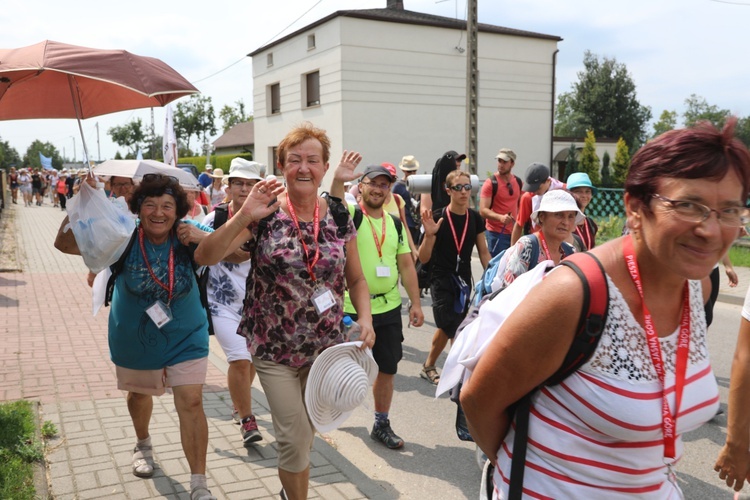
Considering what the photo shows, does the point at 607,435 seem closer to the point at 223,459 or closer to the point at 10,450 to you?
the point at 223,459

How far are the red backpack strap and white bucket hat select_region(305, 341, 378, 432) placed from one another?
5.64ft

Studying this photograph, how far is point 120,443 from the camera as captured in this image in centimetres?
470

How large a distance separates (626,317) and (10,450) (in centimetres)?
413

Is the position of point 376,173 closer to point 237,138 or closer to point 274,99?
point 274,99

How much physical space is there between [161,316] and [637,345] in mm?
2922

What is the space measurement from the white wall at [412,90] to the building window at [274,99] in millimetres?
384

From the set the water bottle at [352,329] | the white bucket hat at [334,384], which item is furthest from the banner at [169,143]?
the white bucket hat at [334,384]

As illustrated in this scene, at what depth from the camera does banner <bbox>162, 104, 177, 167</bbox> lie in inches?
334

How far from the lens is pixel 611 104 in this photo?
55.6m

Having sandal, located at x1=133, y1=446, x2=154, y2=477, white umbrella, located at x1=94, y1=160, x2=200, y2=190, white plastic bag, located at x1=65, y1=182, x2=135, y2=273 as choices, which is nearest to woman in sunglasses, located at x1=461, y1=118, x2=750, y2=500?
white plastic bag, located at x1=65, y1=182, x2=135, y2=273

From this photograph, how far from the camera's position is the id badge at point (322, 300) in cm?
346

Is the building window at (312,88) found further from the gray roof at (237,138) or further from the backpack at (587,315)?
the backpack at (587,315)

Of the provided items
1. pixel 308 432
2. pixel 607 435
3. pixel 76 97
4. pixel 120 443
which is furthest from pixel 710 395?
pixel 76 97

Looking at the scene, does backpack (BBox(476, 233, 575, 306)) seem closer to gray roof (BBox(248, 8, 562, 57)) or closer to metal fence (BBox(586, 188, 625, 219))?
metal fence (BBox(586, 188, 625, 219))
